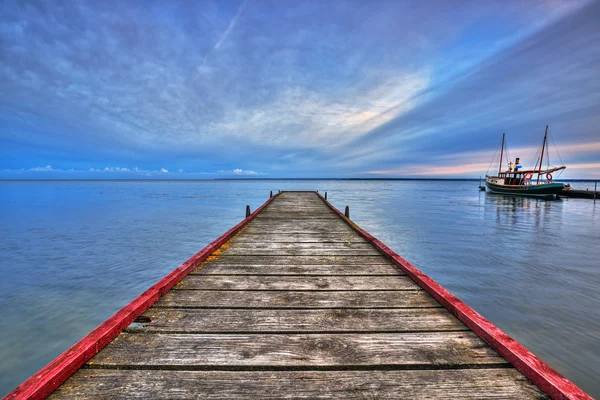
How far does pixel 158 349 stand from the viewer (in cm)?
208

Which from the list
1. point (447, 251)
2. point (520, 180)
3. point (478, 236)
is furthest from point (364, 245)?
point (520, 180)

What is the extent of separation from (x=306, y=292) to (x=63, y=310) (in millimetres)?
6127

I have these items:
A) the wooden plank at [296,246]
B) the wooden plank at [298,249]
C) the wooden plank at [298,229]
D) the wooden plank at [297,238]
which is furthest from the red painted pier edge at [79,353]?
the wooden plank at [298,229]

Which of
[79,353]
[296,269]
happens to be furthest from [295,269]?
[79,353]

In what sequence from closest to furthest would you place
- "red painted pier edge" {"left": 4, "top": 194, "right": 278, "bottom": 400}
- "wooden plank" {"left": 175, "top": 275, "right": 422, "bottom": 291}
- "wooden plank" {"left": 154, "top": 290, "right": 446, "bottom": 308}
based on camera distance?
"red painted pier edge" {"left": 4, "top": 194, "right": 278, "bottom": 400}, "wooden plank" {"left": 154, "top": 290, "right": 446, "bottom": 308}, "wooden plank" {"left": 175, "top": 275, "right": 422, "bottom": 291}

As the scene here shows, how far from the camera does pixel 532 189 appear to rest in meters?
38.4

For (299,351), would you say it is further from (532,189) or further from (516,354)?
(532,189)

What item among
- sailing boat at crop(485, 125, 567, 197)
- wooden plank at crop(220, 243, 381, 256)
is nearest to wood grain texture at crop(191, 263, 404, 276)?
wooden plank at crop(220, 243, 381, 256)

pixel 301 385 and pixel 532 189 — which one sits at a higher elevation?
pixel 532 189

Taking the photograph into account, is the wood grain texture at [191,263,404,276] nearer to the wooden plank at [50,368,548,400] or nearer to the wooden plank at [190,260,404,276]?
the wooden plank at [190,260,404,276]

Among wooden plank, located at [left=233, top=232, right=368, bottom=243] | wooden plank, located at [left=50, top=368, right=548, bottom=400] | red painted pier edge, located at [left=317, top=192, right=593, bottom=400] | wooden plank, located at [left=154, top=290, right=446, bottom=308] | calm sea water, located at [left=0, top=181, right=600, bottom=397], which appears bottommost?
calm sea water, located at [left=0, top=181, right=600, bottom=397]

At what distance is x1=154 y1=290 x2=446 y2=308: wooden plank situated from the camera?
112 inches

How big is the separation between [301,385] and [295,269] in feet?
7.40

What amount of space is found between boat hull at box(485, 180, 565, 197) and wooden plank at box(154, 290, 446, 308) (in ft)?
150
